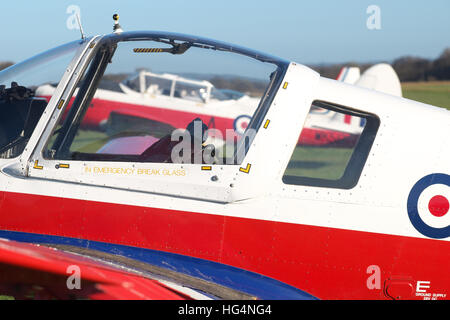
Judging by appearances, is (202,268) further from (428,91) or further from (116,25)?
(428,91)

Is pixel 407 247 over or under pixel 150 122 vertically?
under

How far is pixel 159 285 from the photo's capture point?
3.17 metres

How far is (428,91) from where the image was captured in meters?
36.9

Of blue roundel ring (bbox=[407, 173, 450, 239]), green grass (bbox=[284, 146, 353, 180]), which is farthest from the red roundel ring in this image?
green grass (bbox=[284, 146, 353, 180])

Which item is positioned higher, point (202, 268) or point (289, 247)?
point (289, 247)

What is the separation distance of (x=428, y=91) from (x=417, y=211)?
3594cm

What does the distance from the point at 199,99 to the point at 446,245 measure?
305 cm

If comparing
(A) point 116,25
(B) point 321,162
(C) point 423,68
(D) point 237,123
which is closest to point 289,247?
(D) point 237,123

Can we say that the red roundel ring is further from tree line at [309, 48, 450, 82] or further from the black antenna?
tree line at [309, 48, 450, 82]

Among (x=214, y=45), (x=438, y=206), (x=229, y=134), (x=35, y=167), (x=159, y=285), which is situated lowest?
(x=159, y=285)

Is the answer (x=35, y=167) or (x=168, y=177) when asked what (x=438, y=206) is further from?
(x=35, y=167)

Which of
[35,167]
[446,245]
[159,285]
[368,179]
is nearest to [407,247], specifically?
[446,245]

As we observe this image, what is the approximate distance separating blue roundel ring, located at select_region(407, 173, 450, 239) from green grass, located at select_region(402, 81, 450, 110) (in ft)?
89.7
